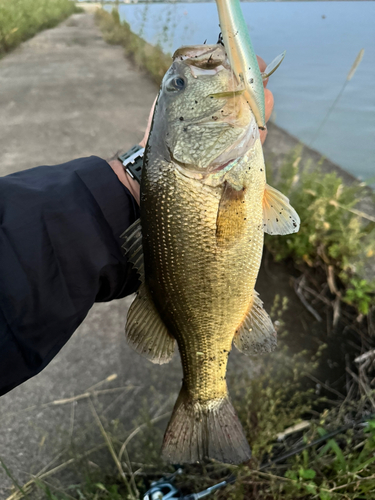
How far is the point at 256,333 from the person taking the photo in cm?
139

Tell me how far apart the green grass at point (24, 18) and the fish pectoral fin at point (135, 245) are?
29.7ft

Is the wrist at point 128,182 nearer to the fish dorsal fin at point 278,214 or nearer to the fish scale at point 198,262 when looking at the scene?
the fish scale at point 198,262

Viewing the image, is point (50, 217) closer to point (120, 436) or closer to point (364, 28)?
point (120, 436)

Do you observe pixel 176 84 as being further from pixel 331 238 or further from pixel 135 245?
pixel 331 238

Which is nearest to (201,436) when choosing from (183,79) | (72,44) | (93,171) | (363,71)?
(93,171)

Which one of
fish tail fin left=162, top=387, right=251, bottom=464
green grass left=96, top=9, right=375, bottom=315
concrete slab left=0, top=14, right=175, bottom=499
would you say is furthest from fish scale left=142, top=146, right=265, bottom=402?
green grass left=96, top=9, right=375, bottom=315

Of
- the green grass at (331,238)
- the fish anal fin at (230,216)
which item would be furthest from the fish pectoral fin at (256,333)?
the green grass at (331,238)

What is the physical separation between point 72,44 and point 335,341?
1086cm

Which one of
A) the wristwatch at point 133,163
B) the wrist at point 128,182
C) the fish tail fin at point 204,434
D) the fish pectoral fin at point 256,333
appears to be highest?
the wristwatch at point 133,163

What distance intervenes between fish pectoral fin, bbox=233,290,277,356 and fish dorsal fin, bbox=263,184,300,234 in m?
0.32

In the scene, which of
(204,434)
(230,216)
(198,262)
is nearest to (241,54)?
(230,216)

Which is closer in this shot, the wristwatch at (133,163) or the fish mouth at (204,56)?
the fish mouth at (204,56)

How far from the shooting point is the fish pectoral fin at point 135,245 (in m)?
1.28

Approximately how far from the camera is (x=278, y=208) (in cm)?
131
